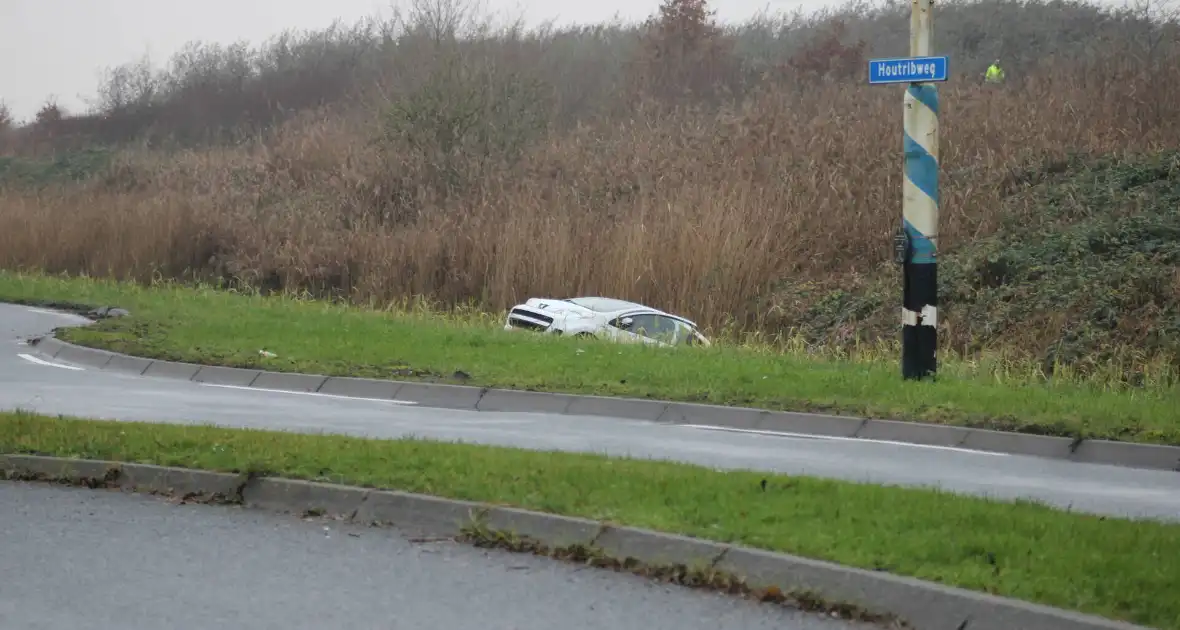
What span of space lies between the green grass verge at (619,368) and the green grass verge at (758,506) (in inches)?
191

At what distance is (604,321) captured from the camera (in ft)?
71.3

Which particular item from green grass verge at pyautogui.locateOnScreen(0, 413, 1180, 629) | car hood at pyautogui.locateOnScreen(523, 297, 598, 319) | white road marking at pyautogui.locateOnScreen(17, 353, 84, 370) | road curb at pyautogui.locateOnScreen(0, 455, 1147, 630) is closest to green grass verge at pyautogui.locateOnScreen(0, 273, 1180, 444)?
white road marking at pyautogui.locateOnScreen(17, 353, 84, 370)

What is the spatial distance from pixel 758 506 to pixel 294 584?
2.45 metres

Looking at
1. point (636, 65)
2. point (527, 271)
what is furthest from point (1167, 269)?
point (636, 65)

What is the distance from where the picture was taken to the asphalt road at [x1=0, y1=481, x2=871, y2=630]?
6125 millimetres

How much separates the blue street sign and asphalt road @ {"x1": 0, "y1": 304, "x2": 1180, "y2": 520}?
3.86m

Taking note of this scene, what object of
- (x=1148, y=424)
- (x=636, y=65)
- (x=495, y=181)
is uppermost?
(x=636, y=65)

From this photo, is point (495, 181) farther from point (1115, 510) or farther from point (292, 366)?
point (1115, 510)

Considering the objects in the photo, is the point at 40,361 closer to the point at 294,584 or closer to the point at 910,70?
the point at 910,70

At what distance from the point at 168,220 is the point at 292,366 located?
19.2m

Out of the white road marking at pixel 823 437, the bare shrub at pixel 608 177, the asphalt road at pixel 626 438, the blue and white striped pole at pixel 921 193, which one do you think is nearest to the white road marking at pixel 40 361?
the asphalt road at pixel 626 438

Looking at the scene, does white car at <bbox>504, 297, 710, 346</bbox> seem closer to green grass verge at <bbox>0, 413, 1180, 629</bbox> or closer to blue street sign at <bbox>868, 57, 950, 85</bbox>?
blue street sign at <bbox>868, 57, 950, 85</bbox>

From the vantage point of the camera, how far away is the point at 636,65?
53.3 m

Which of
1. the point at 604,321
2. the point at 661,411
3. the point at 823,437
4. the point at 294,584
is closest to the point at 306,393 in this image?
the point at 661,411
